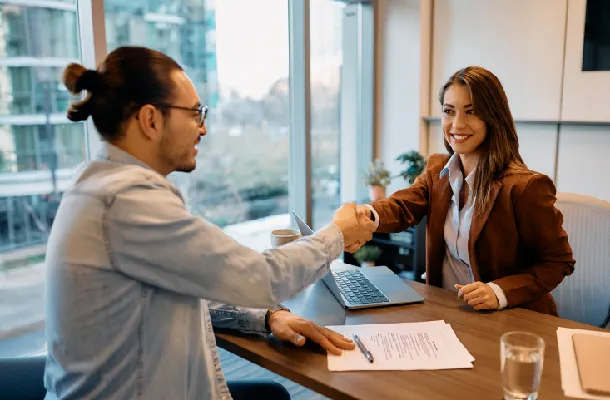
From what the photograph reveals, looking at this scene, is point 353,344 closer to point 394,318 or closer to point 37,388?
point 394,318

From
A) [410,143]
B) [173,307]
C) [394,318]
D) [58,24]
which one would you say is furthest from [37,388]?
Result: [410,143]

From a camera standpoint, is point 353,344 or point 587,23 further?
point 587,23

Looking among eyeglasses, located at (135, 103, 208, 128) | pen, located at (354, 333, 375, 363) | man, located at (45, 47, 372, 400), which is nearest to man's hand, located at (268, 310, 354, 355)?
pen, located at (354, 333, 375, 363)

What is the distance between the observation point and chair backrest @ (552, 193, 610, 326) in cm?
166

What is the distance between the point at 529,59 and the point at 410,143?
877 millimetres

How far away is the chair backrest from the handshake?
657 mm

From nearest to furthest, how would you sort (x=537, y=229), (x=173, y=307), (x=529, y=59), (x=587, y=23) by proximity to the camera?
1. (x=173, y=307)
2. (x=537, y=229)
3. (x=587, y=23)
4. (x=529, y=59)

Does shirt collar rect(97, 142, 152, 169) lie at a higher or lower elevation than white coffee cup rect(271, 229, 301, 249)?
higher

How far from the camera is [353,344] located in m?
1.20

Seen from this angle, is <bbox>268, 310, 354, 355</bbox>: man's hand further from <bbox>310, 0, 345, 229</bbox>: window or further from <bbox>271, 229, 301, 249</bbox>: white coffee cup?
<bbox>310, 0, 345, 229</bbox>: window

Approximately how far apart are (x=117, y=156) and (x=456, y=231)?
108 cm

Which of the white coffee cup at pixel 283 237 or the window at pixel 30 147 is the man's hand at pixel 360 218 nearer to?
the white coffee cup at pixel 283 237

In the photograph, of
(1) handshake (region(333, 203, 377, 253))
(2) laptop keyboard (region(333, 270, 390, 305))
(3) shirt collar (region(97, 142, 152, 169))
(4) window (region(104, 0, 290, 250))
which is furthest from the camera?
(4) window (region(104, 0, 290, 250))

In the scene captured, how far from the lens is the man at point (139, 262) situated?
99cm
